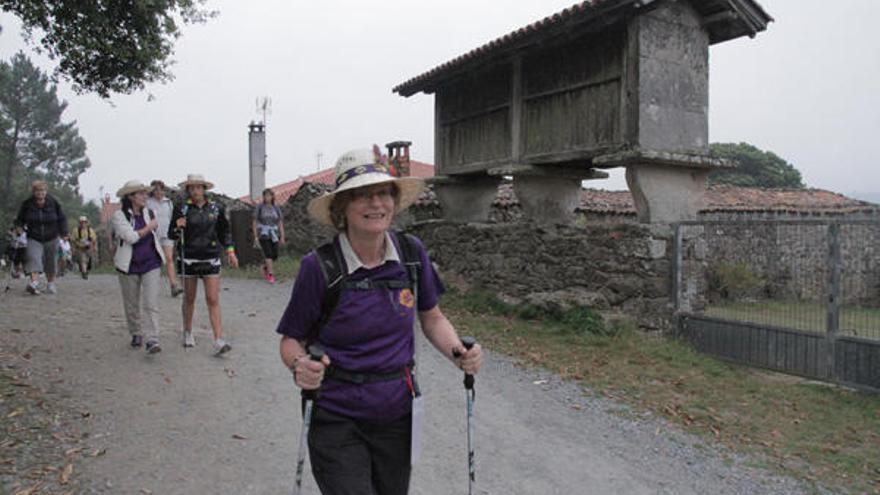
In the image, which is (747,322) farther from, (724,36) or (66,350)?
(66,350)

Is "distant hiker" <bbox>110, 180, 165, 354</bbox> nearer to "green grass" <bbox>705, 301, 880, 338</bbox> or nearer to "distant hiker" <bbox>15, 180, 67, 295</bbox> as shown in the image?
"distant hiker" <bbox>15, 180, 67, 295</bbox>

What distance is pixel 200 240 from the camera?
6.36m

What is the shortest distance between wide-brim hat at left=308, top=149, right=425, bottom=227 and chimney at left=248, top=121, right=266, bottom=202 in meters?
24.9

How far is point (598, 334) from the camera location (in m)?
8.42

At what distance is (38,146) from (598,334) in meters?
57.5

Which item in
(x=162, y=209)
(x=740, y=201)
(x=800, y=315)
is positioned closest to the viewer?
(x=800, y=315)

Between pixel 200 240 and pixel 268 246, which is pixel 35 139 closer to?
pixel 268 246

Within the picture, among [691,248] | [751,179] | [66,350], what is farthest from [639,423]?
[751,179]

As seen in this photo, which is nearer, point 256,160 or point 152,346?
point 152,346

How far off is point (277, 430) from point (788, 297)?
5991 mm

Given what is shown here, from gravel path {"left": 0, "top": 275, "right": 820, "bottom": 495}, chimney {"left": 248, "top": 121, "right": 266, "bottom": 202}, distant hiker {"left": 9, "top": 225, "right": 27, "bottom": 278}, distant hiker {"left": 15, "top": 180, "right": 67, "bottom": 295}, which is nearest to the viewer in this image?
gravel path {"left": 0, "top": 275, "right": 820, "bottom": 495}

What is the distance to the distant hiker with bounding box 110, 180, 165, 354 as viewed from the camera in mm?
6348

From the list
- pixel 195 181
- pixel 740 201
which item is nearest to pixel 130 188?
pixel 195 181

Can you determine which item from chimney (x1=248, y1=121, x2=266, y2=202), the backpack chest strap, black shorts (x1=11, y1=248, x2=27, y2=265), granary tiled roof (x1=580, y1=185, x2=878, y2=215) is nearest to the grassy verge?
the backpack chest strap
